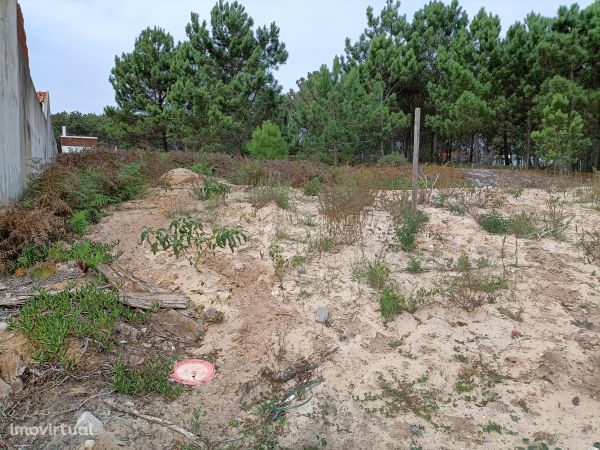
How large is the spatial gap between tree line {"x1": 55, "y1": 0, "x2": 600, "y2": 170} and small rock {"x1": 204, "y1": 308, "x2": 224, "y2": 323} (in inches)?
397

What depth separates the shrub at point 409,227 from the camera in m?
4.73

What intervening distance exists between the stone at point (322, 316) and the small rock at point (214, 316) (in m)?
0.80

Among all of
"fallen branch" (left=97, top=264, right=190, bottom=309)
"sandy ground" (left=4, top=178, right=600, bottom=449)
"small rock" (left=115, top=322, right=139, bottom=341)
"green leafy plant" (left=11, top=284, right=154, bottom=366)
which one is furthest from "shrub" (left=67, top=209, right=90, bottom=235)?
"small rock" (left=115, top=322, right=139, bottom=341)

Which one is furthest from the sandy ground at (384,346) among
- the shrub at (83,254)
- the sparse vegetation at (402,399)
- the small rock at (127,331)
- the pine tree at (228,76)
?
the pine tree at (228,76)

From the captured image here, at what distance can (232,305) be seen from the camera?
3.62 meters

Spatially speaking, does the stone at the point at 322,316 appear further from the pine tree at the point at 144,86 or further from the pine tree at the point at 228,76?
the pine tree at the point at 144,86

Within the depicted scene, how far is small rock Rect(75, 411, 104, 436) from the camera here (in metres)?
2.15

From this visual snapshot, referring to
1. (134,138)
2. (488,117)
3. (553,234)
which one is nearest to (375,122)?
(488,117)

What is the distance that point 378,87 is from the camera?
15938 mm

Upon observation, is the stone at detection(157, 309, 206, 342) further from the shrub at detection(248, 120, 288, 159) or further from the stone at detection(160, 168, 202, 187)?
the shrub at detection(248, 120, 288, 159)

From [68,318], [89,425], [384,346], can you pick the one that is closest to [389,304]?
[384,346]

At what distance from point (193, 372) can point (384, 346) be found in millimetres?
1406

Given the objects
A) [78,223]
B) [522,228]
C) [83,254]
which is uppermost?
[78,223]

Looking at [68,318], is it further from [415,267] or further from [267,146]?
[267,146]
